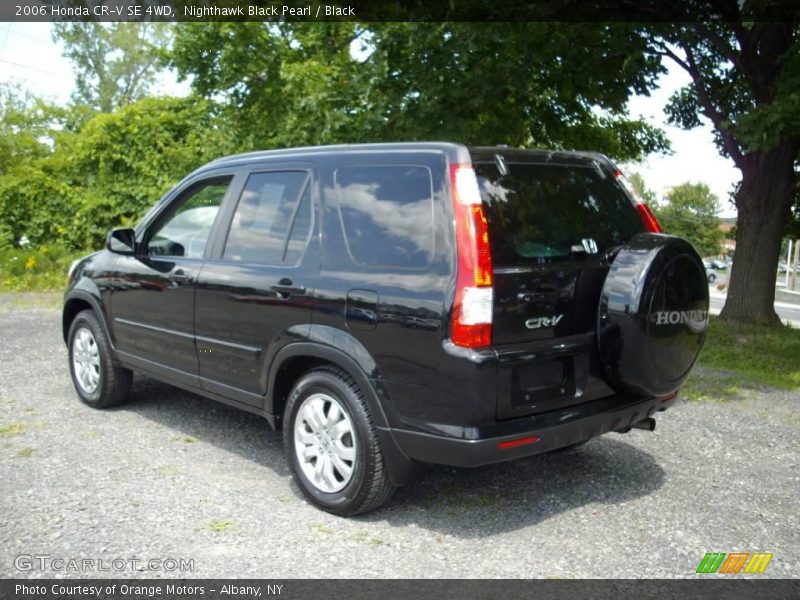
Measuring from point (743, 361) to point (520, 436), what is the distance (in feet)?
20.6

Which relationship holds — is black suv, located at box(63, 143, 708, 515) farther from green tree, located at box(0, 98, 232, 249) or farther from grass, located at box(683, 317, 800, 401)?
green tree, located at box(0, 98, 232, 249)

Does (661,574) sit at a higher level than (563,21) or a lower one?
lower

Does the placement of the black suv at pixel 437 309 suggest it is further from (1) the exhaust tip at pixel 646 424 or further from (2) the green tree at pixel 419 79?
(2) the green tree at pixel 419 79

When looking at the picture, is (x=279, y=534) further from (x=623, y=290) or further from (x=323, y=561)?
(x=623, y=290)

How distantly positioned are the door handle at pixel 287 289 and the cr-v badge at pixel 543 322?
1.27 metres

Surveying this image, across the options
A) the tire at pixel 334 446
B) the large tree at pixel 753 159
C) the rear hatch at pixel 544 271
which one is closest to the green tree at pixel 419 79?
the large tree at pixel 753 159

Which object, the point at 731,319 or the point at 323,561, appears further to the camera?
the point at 731,319

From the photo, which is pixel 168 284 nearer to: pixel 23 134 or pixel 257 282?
pixel 257 282

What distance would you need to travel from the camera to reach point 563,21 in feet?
32.6

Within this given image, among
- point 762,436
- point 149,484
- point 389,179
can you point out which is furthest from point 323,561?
point 762,436

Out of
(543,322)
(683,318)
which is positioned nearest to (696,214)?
(683,318)

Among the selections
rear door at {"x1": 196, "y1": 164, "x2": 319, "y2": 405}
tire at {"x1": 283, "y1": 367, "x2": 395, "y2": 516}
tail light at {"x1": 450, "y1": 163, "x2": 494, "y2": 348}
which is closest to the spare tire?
tail light at {"x1": 450, "y1": 163, "x2": 494, "y2": 348}

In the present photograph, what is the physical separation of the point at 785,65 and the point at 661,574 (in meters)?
7.11

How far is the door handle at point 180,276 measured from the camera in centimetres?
508
